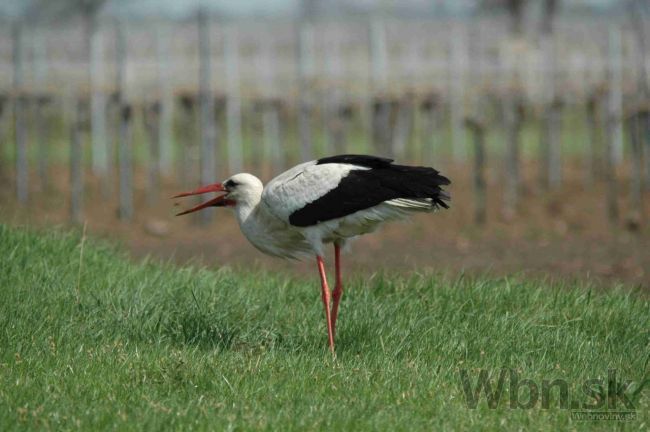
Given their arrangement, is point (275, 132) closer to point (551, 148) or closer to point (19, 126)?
point (19, 126)

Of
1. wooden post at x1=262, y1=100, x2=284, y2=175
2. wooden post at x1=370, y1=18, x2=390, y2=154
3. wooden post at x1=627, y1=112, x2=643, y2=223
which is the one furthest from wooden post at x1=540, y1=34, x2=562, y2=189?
wooden post at x1=262, y1=100, x2=284, y2=175

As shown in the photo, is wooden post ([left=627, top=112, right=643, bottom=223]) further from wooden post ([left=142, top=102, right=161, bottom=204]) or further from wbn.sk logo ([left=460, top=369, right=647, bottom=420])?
wbn.sk logo ([left=460, top=369, right=647, bottom=420])

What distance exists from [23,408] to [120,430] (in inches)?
21.5

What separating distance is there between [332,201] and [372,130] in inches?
640

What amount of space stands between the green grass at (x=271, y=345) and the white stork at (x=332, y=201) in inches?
18.9

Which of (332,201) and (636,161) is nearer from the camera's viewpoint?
(332,201)

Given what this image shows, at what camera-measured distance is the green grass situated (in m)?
5.15

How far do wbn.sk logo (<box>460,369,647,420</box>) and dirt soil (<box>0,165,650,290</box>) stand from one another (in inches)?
150

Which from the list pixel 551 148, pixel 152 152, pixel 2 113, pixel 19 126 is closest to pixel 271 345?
pixel 152 152

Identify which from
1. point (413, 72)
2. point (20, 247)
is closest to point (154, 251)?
point (20, 247)

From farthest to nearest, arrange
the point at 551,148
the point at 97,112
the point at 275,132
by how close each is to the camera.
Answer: the point at 97,112 < the point at 275,132 < the point at 551,148

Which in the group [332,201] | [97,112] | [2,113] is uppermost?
[97,112]

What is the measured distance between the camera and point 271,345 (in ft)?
21.0

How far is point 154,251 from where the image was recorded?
13.2 m
